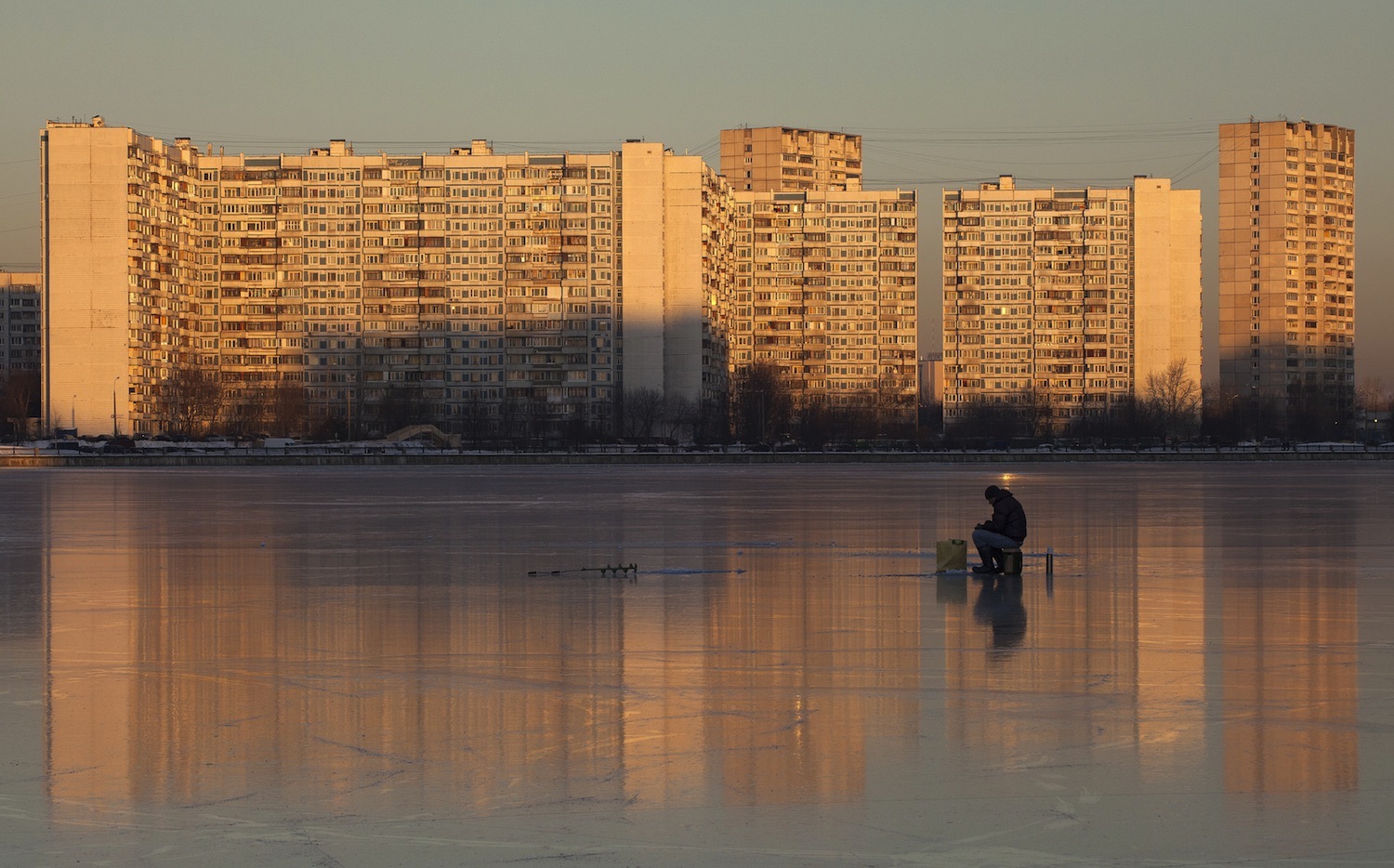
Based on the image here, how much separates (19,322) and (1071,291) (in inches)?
4841

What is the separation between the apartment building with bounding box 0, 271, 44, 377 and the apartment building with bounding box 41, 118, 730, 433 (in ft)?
155

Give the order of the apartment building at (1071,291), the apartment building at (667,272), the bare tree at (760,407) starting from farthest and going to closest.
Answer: the apartment building at (1071,291)
the apartment building at (667,272)
the bare tree at (760,407)

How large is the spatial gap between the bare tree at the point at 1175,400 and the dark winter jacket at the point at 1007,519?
141 meters

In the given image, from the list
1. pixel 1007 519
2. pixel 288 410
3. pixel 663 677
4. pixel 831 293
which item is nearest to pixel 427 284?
pixel 288 410

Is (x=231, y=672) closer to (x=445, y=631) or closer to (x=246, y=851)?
(x=445, y=631)

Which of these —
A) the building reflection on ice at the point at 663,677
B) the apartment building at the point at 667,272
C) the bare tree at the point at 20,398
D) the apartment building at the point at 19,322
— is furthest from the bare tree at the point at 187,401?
the building reflection on ice at the point at 663,677

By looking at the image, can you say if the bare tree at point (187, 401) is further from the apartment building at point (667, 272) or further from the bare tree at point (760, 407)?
the bare tree at point (760, 407)

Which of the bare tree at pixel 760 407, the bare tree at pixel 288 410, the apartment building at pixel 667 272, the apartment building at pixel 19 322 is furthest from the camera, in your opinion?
the apartment building at pixel 19 322

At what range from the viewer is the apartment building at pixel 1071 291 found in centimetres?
17838

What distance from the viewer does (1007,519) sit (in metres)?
17.0

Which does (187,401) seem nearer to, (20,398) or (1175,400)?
(20,398)

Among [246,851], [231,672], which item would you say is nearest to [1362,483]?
[231,672]

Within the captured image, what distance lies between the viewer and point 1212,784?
685cm

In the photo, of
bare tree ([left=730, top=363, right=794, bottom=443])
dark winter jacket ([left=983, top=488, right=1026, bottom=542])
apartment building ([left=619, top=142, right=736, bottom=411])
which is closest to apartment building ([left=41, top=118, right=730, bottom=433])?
apartment building ([left=619, top=142, right=736, bottom=411])
